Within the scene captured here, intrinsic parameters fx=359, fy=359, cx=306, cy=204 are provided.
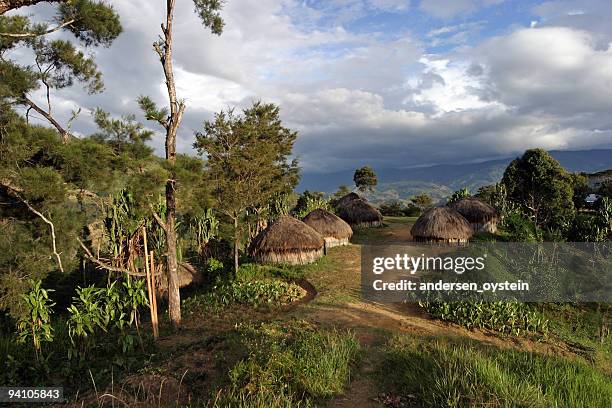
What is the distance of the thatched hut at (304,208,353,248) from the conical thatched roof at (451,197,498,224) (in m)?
8.29

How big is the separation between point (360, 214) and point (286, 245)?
11495 mm

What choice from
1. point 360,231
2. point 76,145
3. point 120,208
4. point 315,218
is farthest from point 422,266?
point 76,145

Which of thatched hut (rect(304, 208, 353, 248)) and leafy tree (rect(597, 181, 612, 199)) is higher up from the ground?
leafy tree (rect(597, 181, 612, 199))

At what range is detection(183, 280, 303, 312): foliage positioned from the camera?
12.3m

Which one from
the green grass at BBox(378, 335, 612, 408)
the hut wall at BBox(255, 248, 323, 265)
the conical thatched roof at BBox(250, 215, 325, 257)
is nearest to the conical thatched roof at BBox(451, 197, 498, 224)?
the conical thatched roof at BBox(250, 215, 325, 257)

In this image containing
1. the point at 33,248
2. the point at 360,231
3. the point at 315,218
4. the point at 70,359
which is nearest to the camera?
the point at 70,359

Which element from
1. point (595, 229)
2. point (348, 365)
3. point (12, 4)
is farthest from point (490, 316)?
point (12, 4)

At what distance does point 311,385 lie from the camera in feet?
19.4

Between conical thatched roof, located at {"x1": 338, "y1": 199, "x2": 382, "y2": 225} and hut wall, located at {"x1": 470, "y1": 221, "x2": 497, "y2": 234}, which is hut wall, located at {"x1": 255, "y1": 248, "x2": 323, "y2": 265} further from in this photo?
hut wall, located at {"x1": 470, "y1": 221, "x2": 497, "y2": 234}

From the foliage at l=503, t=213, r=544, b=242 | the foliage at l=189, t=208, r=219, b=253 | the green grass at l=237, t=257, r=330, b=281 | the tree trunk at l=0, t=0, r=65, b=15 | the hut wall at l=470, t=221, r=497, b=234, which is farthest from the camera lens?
the hut wall at l=470, t=221, r=497, b=234

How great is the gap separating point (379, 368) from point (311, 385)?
1.71 meters

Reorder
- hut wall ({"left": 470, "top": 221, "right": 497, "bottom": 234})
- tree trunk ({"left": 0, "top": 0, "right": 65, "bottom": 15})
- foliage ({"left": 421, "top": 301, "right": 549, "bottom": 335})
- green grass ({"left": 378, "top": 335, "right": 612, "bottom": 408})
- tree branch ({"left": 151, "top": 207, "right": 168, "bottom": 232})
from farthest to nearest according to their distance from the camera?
1. hut wall ({"left": 470, "top": 221, "right": 497, "bottom": 234})
2. foliage ({"left": 421, "top": 301, "right": 549, "bottom": 335})
3. tree branch ({"left": 151, "top": 207, "right": 168, "bottom": 232})
4. tree trunk ({"left": 0, "top": 0, "right": 65, "bottom": 15})
5. green grass ({"left": 378, "top": 335, "right": 612, "bottom": 408})

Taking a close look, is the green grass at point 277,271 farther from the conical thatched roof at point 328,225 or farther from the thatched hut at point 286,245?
the conical thatched roof at point 328,225

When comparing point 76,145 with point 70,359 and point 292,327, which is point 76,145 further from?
point 292,327
